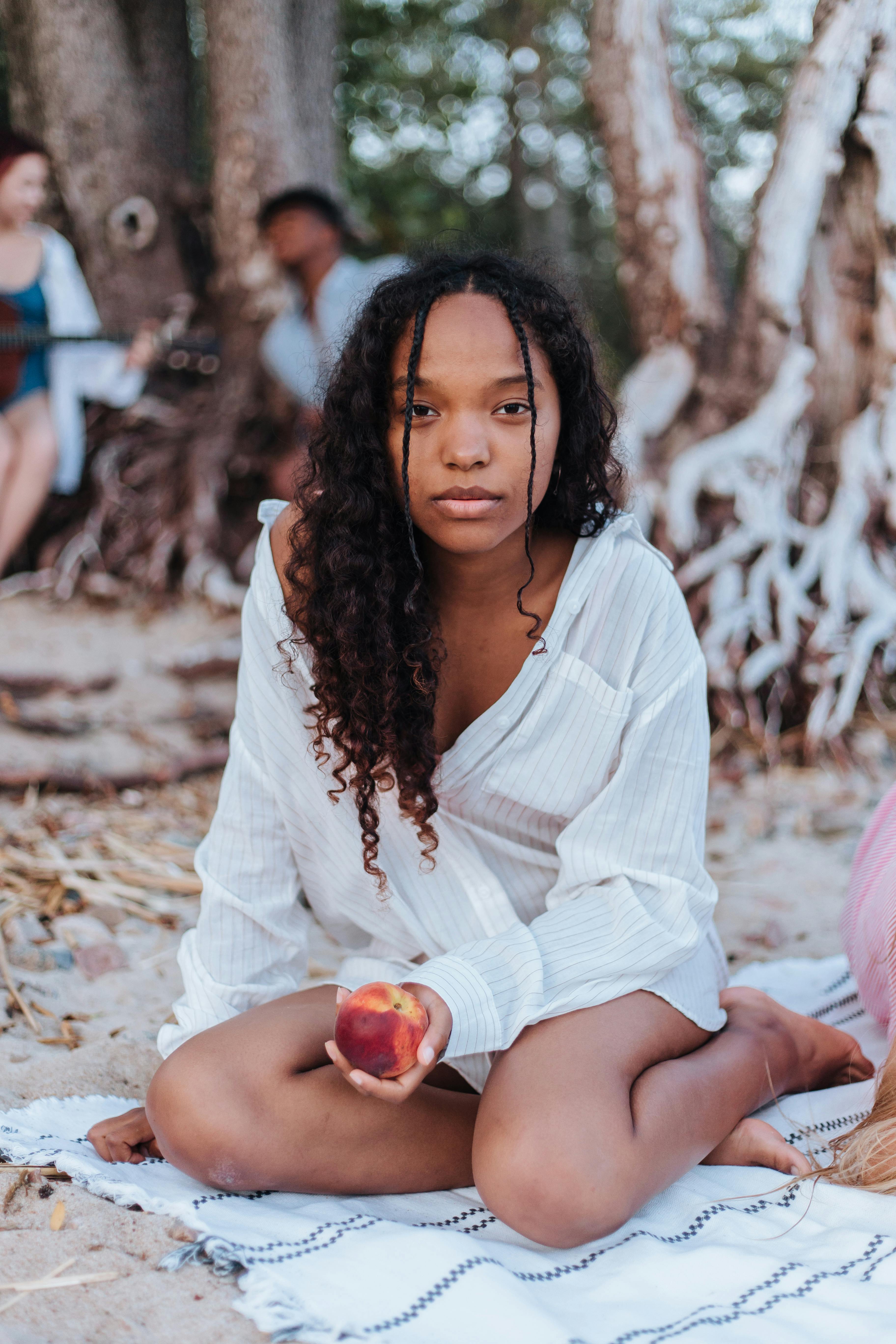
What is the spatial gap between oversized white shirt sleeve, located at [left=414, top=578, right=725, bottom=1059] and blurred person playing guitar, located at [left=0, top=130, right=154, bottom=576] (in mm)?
3646

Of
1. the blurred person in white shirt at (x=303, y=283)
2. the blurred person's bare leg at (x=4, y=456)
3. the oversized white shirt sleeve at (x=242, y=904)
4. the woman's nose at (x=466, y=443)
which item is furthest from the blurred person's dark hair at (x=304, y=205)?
the woman's nose at (x=466, y=443)

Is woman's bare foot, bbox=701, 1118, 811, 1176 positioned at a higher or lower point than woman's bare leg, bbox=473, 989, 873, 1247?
lower

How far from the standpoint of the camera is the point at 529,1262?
151 centimetres

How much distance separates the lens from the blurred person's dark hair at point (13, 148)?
4641mm

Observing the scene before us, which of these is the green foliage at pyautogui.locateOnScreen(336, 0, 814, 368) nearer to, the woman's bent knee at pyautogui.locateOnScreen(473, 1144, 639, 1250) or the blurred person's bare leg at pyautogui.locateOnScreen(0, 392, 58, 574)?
the blurred person's bare leg at pyautogui.locateOnScreen(0, 392, 58, 574)

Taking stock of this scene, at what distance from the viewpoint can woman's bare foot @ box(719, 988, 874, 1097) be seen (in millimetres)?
1904

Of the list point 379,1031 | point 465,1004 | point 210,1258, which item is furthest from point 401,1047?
point 210,1258

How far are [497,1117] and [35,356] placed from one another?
4134mm

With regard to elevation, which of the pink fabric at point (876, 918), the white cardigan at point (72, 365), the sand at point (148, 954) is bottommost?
the sand at point (148, 954)

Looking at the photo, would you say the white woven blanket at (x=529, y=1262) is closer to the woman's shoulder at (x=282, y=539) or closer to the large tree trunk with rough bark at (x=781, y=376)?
the woman's shoulder at (x=282, y=539)

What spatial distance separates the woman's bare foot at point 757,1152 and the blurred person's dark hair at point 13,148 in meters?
4.65

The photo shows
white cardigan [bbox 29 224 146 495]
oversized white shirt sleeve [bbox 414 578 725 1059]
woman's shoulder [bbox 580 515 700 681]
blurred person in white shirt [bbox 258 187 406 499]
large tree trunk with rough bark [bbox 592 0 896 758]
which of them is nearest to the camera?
oversized white shirt sleeve [bbox 414 578 725 1059]

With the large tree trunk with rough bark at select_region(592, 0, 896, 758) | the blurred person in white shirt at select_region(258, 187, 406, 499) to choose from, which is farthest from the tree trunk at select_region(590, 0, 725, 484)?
the blurred person in white shirt at select_region(258, 187, 406, 499)

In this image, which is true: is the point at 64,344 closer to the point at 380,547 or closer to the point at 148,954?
the point at 148,954
